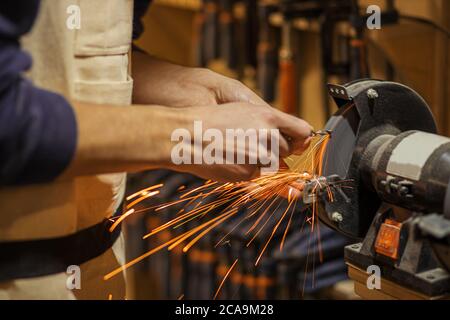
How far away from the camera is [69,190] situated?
3.25 feet

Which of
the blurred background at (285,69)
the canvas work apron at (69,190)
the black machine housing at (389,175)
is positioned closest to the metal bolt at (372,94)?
the black machine housing at (389,175)

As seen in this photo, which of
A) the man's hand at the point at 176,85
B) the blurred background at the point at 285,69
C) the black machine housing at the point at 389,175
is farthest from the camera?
the blurred background at the point at 285,69

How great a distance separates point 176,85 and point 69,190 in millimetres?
384

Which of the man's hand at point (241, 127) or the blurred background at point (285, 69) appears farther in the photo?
the blurred background at point (285, 69)

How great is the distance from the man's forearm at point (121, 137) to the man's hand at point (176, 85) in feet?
1.09

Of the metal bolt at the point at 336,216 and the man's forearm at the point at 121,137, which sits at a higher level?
the man's forearm at the point at 121,137

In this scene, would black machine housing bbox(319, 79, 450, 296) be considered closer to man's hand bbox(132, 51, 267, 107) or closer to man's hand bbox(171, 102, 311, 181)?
man's hand bbox(171, 102, 311, 181)

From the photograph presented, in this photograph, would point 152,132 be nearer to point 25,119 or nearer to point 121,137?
point 121,137

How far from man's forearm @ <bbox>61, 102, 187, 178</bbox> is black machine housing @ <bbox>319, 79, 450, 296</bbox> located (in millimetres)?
296

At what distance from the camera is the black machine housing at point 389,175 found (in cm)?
94

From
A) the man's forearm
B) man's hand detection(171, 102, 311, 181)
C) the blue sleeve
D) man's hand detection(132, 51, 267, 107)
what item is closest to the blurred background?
man's hand detection(132, 51, 267, 107)

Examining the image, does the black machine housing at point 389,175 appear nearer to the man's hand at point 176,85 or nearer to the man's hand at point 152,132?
the man's hand at point 152,132

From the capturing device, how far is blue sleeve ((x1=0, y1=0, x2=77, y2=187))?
30.9 inches
